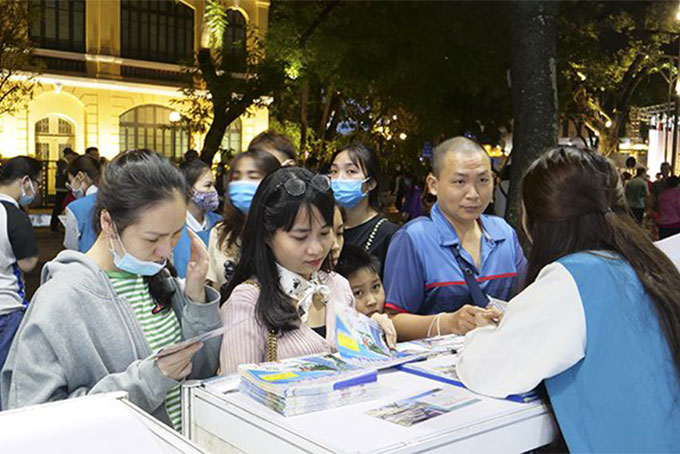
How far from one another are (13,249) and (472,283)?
9.92 ft

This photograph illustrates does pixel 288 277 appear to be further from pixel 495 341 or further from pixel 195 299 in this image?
pixel 495 341

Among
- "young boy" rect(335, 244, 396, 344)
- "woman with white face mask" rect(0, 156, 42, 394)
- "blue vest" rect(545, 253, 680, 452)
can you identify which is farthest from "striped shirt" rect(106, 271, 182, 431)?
"woman with white face mask" rect(0, 156, 42, 394)

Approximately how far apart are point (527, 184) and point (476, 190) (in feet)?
3.81

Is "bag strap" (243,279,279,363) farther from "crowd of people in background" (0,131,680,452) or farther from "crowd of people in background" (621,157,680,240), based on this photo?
"crowd of people in background" (621,157,680,240)

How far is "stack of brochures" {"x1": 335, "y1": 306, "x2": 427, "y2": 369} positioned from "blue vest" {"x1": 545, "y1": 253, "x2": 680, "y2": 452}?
0.48 meters

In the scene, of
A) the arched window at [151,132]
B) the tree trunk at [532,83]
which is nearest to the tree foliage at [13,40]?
the arched window at [151,132]

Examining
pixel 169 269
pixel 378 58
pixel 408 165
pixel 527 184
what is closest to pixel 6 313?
pixel 169 269

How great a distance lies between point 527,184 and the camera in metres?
2.26

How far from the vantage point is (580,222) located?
2.14 m

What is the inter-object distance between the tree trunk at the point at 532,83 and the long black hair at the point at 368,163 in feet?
11.4

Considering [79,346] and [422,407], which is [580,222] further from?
[79,346]

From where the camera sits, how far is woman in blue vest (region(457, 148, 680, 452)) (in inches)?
75.5

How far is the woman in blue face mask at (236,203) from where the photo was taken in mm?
4043

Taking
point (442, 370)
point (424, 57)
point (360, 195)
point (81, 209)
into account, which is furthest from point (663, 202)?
point (442, 370)
